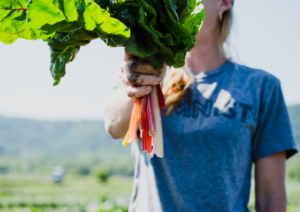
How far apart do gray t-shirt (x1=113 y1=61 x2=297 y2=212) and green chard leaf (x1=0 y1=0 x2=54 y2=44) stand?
108 cm

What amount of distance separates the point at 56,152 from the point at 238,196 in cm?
13835

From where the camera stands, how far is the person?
1.68m

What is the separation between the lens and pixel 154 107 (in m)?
1.23

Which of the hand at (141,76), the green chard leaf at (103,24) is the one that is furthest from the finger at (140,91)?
the green chard leaf at (103,24)

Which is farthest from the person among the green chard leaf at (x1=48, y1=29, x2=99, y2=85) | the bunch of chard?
the green chard leaf at (x1=48, y1=29, x2=99, y2=85)

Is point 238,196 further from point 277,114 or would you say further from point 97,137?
point 97,137

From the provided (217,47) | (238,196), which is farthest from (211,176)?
(217,47)

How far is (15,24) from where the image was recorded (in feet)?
3.29

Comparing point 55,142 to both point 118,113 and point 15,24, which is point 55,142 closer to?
point 118,113

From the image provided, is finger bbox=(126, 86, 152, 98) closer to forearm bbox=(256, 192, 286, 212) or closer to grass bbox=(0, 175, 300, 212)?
forearm bbox=(256, 192, 286, 212)

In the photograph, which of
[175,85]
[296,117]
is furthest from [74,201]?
[296,117]

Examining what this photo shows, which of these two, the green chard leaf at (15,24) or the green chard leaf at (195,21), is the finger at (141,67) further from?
the green chard leaf at (15,24)

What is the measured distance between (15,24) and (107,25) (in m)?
0.40

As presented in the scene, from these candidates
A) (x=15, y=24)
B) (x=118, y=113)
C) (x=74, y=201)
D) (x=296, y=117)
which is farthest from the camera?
(x=296, y=117)
